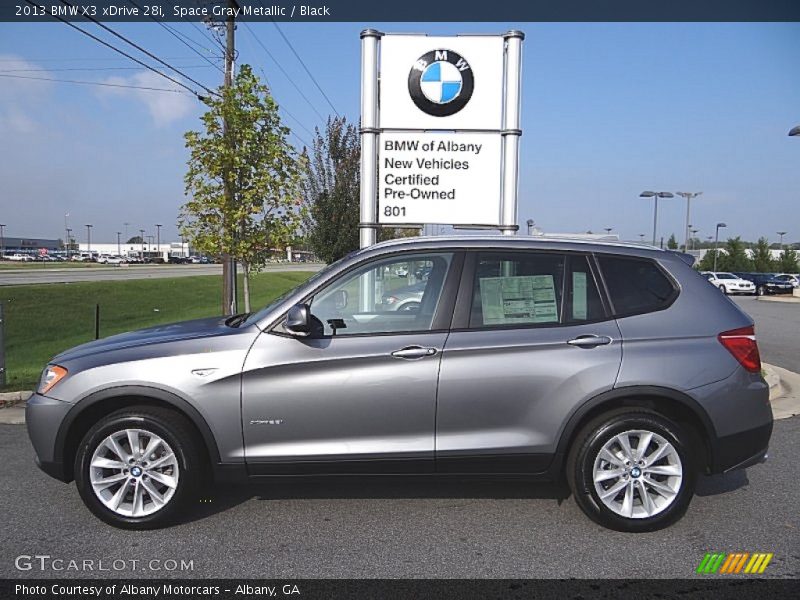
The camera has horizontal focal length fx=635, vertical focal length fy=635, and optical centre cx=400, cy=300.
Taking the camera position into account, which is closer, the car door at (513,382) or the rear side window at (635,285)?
the car door at (513,382)

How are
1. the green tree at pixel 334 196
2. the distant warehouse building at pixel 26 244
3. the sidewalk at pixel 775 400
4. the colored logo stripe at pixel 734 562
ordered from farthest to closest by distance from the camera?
the distant warehouse building at pixel 26 244 → the green tree at pixel 334 196 → the sidewalk at pixel 775 400 → the colored logo stripe at pixel 734 562

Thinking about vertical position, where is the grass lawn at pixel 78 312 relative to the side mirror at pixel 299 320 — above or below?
below

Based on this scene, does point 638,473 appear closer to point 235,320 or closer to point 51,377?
point 235,320

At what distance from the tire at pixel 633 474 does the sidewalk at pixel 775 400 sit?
3757 millimetres

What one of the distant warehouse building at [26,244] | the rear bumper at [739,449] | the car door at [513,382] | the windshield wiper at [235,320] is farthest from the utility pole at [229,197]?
the distant warehouse building at [26,244]

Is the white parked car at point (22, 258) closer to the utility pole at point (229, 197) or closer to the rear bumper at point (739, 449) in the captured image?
the utility pole at point (229, 197)

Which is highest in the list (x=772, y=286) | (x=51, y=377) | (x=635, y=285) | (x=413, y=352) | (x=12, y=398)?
(x=635, y=285)

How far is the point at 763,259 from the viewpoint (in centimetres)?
5956

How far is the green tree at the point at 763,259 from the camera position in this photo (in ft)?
194

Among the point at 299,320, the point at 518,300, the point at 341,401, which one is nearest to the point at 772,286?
the point at 518,300

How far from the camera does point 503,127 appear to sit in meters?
9.66

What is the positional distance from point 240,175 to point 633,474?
764 centimetres

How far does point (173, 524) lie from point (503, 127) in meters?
7.58

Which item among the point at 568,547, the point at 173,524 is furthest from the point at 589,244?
the point at 173,524
